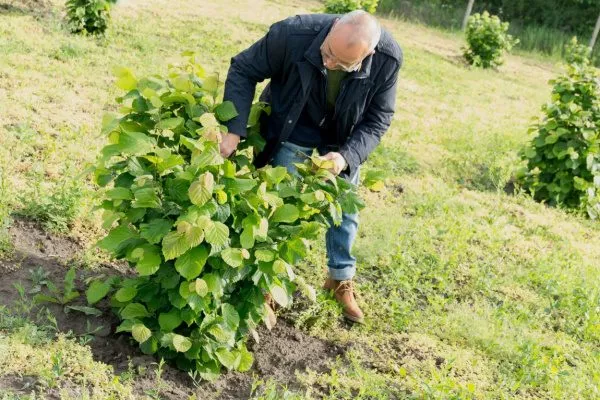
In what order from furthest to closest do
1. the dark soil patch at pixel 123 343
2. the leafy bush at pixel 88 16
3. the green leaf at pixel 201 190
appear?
the leafy bush at pixel 88 16
the dark soil patch at pixel 123 343
the green leaf at pixel 201 190

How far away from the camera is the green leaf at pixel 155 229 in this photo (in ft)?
9.20

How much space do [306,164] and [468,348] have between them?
1.65 metres

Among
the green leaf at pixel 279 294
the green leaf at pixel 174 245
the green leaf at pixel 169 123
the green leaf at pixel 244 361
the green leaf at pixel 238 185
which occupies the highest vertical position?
the green leaf at pixel 169 123

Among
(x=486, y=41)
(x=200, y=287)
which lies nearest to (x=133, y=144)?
(x=200, y=287)

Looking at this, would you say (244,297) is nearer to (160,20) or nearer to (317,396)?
(317,396)

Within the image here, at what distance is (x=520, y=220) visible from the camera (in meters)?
6.04

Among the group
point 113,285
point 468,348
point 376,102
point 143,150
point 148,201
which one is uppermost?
point 376,102

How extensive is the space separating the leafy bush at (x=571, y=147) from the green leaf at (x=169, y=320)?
4489 millimetres

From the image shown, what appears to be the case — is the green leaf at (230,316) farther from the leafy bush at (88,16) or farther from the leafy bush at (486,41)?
the leafy bush at (486,41)

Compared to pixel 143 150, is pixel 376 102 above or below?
above

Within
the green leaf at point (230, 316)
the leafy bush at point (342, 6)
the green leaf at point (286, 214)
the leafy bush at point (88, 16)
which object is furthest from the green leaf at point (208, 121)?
the leafy bush at point (342, 6)

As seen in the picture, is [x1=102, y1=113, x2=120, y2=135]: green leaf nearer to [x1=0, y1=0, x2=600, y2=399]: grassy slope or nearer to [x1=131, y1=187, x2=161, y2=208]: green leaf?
[x1=131, y1=187, x2=161, y2=208]: green leaf

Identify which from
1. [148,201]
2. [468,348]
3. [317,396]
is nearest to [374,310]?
[468,348]

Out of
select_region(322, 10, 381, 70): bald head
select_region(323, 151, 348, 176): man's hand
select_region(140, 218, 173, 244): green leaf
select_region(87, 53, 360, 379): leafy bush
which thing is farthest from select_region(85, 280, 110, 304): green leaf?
select_region(322, 10, 381, 70): bald head
